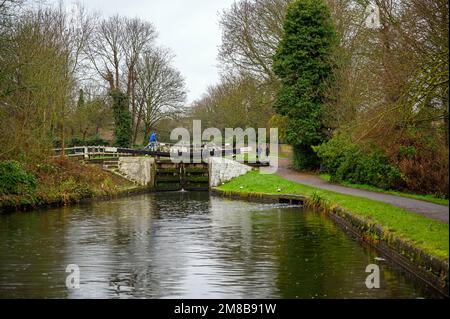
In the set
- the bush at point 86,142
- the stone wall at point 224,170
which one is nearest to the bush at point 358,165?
the stone wall at point 224,170

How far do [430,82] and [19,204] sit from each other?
59.2ft

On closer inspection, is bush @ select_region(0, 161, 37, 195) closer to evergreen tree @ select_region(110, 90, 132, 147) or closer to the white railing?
the white railing

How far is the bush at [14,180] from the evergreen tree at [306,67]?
14.9m

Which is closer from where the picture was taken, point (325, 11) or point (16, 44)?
point (16, 44)

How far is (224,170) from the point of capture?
3772 cm

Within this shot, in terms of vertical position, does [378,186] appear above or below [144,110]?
below

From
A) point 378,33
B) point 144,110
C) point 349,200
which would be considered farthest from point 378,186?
point 144,110

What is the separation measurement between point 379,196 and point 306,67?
1338cm

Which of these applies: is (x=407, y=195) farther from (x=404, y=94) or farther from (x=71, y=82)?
(x=71, y=82)

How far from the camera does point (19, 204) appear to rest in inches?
1065

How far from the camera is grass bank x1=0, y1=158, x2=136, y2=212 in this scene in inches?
1076

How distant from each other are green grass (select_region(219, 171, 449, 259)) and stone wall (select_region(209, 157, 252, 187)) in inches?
221

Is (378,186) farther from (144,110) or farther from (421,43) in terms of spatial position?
(144,110)

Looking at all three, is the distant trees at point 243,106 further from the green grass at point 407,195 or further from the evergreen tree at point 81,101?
the green grass at point 407,195
